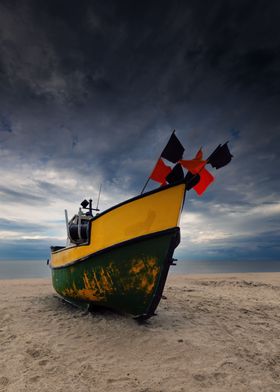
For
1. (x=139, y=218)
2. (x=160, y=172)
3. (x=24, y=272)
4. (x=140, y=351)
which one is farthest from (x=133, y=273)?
(x=24, y=272)

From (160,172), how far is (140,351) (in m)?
3.57

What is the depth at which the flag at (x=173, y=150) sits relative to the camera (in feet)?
18.3

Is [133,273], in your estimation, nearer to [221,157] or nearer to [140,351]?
[140,351]

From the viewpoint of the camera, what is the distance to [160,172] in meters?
5.87

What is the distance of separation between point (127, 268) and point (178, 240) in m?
1.21

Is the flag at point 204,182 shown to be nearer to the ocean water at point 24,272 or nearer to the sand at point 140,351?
the sand at point 140,351

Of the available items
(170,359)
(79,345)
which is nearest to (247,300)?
(170,359)

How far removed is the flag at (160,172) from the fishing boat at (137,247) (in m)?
0.02

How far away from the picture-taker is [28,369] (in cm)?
357

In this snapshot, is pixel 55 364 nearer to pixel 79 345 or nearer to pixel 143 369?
pixel 79 345

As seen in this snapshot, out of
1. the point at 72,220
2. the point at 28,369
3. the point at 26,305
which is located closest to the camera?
the point at 28,369

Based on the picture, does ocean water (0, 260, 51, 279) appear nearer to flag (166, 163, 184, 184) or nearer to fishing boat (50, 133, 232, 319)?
fishing boat (50, 133, 232, 319)

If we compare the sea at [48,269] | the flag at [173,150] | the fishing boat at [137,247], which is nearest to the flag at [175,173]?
the fishing boat at [137,247]

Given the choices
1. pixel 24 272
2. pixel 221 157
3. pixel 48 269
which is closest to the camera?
pixel 221 157
